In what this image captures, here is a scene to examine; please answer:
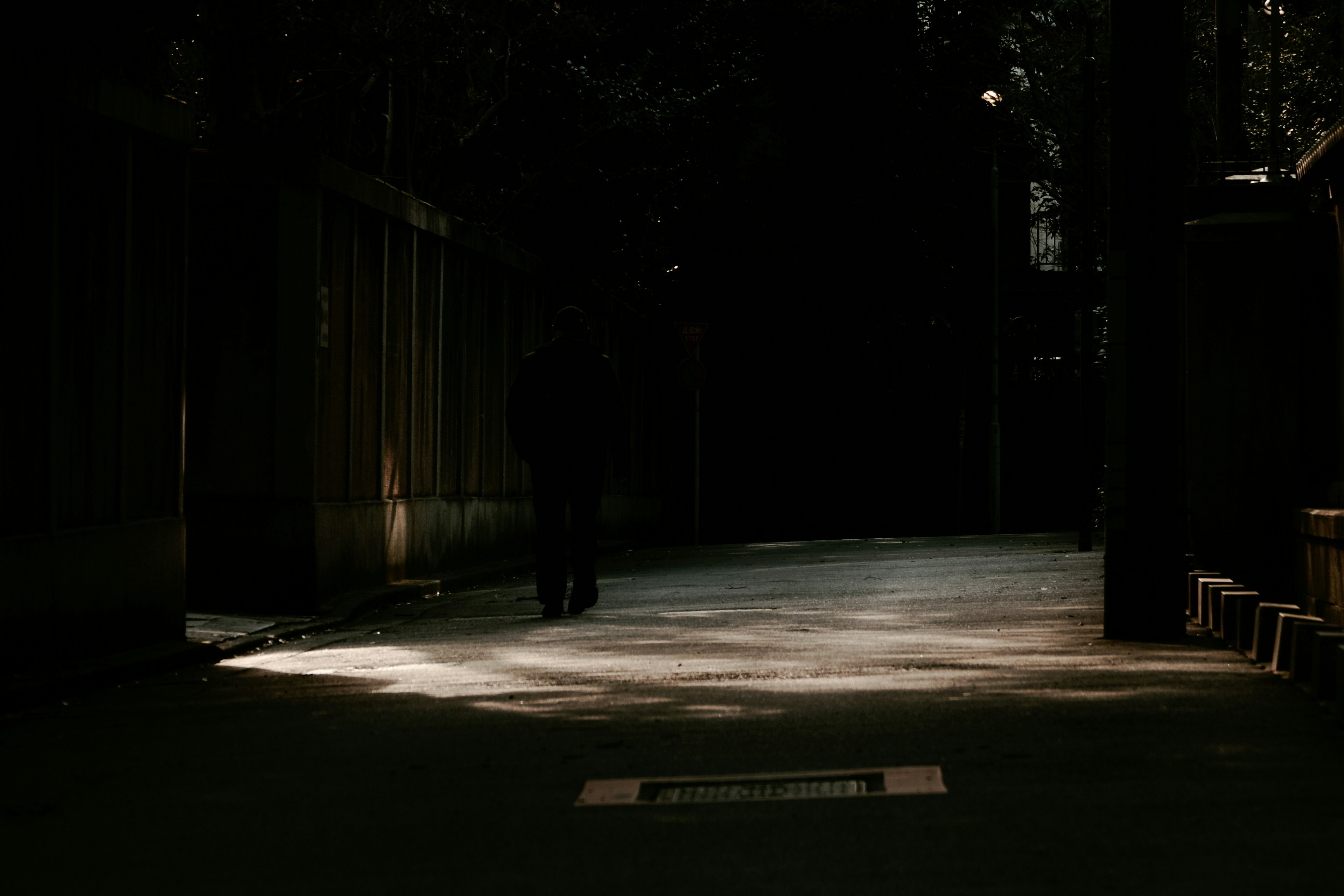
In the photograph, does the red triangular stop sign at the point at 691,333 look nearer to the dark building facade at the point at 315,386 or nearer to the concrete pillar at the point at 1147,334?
the dark building facade at the point at 315,386

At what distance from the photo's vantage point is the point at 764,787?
639 cm

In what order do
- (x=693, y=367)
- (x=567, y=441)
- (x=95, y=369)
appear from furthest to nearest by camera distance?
(x=693, y=367)
(x=567, y=441)
(x=95, y=369)

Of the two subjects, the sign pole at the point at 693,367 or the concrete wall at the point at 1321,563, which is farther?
the sign pole at the point at 693,367

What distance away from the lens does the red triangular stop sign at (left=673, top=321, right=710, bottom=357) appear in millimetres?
27562

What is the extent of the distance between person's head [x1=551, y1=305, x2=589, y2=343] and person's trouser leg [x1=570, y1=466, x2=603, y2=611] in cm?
86

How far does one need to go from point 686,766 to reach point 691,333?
21.0m

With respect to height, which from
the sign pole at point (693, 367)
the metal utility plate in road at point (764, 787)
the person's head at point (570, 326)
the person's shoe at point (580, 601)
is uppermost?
the sign pole at point (693, 367)

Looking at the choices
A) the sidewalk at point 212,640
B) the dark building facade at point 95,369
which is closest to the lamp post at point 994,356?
the sidewalk at point 212,640

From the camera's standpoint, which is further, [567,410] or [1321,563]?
[1321,563]

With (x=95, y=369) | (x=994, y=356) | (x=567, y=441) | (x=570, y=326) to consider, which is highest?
(x=994, y=356)

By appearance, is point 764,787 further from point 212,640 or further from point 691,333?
point 691,333

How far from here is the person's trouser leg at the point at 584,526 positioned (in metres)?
13.2

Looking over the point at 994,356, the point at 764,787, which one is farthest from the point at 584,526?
the point at 994,356

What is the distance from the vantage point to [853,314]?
3591cm
